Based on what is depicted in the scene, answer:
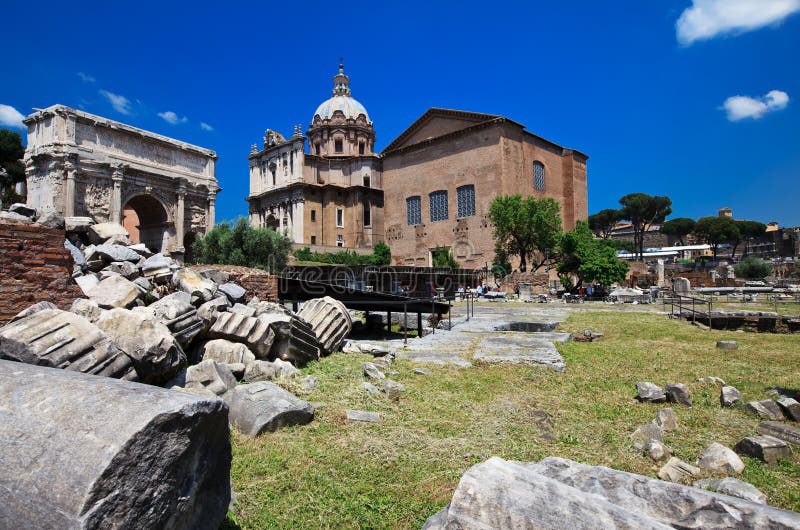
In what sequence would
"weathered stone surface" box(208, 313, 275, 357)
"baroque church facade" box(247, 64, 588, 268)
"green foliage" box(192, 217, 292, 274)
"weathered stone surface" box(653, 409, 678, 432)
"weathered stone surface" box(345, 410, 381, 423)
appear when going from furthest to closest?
"baroque church facade" box(247, 64, 588, 268), "green foliage" box(192, 217, 292, 274), "weathered stone surface" box(208, 313, 275, 357), "weathered stone surface" box(345, 410, 381, 423), "weathered stone surface" box(653, 409, 678, 432)

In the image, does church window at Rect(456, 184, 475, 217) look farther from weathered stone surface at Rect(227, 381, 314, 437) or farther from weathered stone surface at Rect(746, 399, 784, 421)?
weathered stone surface at Rect(227, 381, 314, 437)

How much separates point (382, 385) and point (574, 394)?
207 cm

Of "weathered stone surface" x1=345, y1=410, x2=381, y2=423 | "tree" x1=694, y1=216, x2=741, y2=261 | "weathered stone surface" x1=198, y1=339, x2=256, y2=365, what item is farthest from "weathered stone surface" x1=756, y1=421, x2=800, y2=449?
"tree" x1=694, y1=216, x2=741, y2=261

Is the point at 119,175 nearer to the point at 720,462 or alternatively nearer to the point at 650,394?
the point at 650,394

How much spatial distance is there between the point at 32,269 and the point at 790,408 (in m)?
7.49

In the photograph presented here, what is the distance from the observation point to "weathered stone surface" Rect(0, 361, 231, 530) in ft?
4.95

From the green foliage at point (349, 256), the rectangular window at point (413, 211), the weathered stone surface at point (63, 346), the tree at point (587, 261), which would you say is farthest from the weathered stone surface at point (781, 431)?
the rectangular window at point (413, 211)

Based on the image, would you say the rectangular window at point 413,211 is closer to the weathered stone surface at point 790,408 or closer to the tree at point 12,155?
the tree at point 12,155

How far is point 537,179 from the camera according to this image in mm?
42625

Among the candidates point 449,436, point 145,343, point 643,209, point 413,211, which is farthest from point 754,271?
point 145,343

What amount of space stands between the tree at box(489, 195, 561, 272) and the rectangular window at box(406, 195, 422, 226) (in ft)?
41.5

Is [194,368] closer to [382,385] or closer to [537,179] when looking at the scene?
[382,385]

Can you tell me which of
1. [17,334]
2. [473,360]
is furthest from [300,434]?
[473,360]

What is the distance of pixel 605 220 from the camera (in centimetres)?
6538
